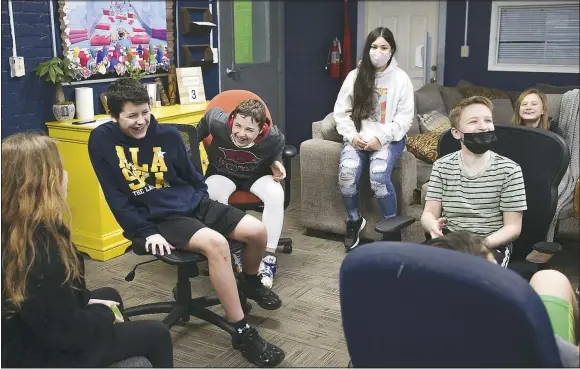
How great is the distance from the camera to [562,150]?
230 centimetres

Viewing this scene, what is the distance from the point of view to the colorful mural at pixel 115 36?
374 cm

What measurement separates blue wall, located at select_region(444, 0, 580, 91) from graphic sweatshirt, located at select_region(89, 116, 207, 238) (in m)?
3.58

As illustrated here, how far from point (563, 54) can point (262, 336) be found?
3.73m

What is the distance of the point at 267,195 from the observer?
302 cm

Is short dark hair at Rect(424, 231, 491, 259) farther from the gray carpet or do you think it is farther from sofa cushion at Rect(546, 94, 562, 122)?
sofa cushion at Rect(546, 94, 562, 122)

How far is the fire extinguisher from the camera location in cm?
602

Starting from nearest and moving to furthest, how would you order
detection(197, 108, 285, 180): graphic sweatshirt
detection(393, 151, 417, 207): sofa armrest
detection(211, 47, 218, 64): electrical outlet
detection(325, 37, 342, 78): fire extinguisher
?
detection(197, 108, 285, 180): graphic sweatshirt < detection(393, 151, 417, 207): sofa armrest < detection(211, 47, 218, 64): electrical outlet < detection(325, 37, 342, 78): fire extinguisher

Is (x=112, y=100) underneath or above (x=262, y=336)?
above

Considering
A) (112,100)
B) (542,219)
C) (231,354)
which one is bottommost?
(231,354)

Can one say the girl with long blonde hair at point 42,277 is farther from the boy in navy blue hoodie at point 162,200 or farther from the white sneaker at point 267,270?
the white sneaker at point 267,270

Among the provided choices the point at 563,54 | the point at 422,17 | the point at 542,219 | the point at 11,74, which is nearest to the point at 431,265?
the point at 542,219

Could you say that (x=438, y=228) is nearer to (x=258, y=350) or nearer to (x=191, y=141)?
(x=258, y=350)

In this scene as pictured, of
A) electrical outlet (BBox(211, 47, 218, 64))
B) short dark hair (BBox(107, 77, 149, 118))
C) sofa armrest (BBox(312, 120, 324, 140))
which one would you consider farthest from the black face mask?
electrical outlet (BBox(211, 47, 218, 64))

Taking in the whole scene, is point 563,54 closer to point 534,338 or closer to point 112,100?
point 112,100
